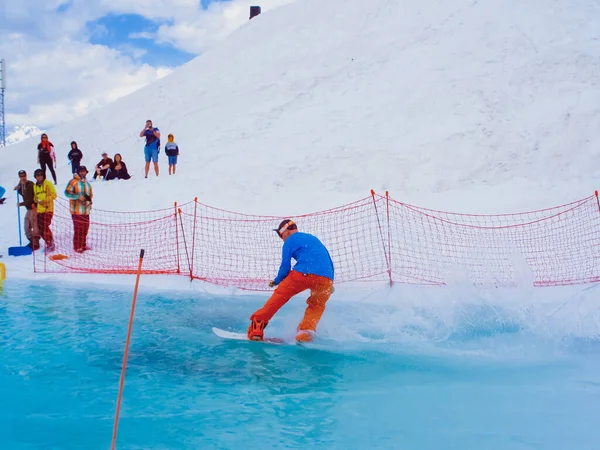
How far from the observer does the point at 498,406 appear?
16.9ft

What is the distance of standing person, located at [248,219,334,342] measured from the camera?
23.0 feet

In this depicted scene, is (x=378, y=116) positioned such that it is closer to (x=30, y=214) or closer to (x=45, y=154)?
(x=45, y=154)

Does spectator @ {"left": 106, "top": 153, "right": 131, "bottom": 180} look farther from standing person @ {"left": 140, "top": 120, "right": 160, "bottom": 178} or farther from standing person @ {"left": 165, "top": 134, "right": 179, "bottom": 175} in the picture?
standing person @ {"left": 165, "top": 134, "right": 179, "bottom": 175}

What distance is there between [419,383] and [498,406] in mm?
815

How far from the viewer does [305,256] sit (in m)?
7.11

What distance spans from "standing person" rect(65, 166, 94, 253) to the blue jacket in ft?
20.2

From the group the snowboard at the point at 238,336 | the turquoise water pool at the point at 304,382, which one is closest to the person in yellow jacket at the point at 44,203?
the turquoise water pool at the point at 304,382

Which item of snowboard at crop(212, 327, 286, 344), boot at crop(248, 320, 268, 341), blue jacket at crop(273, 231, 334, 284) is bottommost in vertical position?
snowboard at crop(212, 327, 286, 344)

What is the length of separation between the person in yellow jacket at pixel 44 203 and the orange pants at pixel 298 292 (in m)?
6.86

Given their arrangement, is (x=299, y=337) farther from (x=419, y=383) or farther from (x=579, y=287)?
(x=579, y=287)

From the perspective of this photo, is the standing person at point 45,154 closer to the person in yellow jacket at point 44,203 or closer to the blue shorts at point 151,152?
the blue shorts at point 151,152

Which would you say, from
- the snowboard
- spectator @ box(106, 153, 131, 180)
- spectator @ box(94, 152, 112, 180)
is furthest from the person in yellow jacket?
the snowboard

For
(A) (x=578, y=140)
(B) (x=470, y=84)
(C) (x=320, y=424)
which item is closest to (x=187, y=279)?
(C) (x=320, y=424)

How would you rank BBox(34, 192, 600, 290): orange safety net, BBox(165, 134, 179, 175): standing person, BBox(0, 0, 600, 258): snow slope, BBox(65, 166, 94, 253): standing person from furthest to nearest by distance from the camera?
BBox(165, 134, 179, 175): standing person
BBox(0, 0, 600, 258): snow slope
BBox(65, 166, 94, 253): standing person
BBox(34, 192, 600, 290): orange safety net
